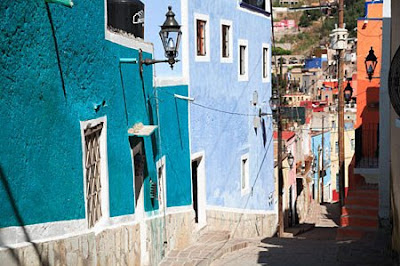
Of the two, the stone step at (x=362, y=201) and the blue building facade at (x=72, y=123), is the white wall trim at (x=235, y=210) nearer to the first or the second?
the stone step at (x=362, y=201)

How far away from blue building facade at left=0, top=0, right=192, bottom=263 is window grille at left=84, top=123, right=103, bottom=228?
0.01 m

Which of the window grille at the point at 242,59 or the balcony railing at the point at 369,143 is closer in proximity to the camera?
the window grille at the point at 242,59

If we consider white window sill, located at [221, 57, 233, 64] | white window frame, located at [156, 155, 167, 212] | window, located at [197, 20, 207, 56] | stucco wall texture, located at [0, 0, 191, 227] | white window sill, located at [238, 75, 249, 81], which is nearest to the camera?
stucco wall texture, located at [0, 0, 191, 227]

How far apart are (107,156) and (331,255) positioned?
22.1 ft

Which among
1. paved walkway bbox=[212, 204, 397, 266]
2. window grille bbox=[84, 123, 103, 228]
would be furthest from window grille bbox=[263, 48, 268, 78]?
window grille bbox=[84, 123, 103, 228]

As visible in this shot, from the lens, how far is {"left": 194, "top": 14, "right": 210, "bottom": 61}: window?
17.4 metres

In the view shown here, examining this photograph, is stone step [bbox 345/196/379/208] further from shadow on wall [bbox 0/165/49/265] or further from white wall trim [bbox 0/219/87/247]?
shadow on wall [bbox 0/165/49/265]

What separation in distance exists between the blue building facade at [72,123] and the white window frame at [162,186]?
0.22 metres

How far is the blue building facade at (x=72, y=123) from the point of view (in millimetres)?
7066

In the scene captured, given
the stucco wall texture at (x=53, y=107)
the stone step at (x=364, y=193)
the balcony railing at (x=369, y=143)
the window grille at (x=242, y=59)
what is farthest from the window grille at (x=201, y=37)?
the stone step at (x=364, y=193)

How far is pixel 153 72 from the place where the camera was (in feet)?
45.4

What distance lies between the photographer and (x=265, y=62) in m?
23.9

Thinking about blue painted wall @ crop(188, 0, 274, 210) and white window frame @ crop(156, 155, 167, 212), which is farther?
blue painted wall @ crop(188, 0, 274, 210)

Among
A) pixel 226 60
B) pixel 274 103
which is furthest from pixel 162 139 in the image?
pixel 274 103
